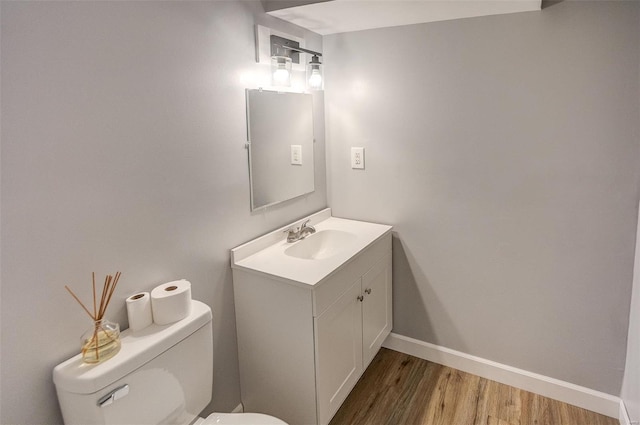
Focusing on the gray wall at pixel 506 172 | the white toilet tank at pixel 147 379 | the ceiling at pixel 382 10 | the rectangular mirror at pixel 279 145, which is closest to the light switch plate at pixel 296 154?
the rectangular mirror at pixel 279 145

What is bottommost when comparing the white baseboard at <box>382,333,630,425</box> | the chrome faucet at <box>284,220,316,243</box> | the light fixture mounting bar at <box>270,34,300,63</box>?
the white baseboard at <box>382,333,630,425</box>

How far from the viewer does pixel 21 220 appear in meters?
1.09

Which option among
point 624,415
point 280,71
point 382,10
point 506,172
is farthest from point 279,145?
Answer: point 624,415

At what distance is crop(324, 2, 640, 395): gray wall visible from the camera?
179 centimetres

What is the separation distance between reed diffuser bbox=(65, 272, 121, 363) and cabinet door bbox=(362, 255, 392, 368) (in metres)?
1.18

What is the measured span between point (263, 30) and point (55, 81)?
3.35 ft

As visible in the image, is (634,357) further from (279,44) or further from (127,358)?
(279,44)

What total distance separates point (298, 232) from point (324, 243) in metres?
0.24

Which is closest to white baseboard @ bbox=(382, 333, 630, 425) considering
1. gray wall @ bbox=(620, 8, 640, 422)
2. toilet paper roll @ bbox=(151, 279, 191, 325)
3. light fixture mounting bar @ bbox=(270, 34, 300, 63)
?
gray wall @ bbox=(620, 8, 640, 422)

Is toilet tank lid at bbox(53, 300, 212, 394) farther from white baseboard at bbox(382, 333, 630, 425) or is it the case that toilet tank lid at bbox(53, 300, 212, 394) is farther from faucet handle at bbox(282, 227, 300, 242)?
white baseboard at bbox(382, 333, 630, 425)

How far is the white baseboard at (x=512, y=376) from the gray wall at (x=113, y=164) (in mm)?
1169

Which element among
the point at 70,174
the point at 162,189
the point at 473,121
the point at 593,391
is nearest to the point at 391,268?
the point at 473,121

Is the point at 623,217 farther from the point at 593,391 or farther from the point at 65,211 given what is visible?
the point at 65,211

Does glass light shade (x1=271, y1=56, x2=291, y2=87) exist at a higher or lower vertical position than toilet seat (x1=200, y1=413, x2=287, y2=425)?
higher
